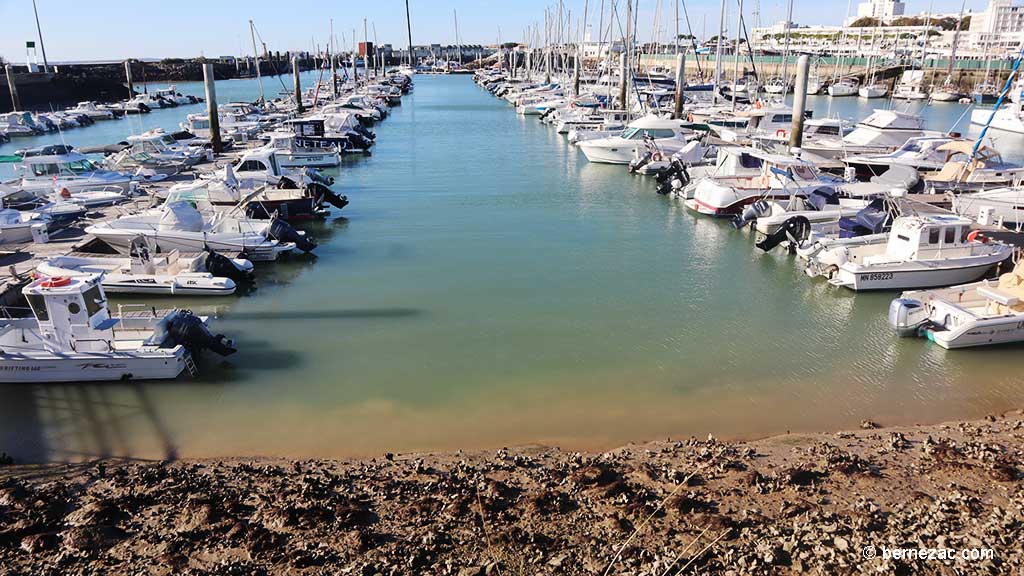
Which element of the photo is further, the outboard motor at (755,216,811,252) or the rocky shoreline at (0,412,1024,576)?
the outboard motor at (755,216,811,252)

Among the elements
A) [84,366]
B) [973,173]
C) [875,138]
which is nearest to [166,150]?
[84,366]

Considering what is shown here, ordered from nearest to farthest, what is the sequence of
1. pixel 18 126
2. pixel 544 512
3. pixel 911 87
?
pixel 544 512, pixel 18 126, pixel 911 87

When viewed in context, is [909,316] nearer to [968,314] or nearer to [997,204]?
[968,314]

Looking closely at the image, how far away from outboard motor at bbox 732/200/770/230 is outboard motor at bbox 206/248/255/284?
15451mm

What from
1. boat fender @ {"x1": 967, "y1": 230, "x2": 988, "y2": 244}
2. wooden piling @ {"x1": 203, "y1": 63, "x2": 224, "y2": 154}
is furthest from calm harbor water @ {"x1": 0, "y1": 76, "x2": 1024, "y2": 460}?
wooden piling @ {"x1": 203, "y1": 63, "x2": 224, "y2": 154}

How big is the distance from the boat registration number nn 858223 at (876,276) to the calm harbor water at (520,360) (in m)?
0.50

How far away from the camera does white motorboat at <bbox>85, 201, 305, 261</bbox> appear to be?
18.2 meters

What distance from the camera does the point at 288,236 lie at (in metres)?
20.2

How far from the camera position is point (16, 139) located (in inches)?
1917

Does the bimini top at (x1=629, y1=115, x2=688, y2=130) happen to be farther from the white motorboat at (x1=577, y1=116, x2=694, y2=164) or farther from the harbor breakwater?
the harbor breakwater

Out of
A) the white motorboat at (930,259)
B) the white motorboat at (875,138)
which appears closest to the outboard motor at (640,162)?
the white motorboat at (875,138)

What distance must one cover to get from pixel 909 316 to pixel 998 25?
149 metres

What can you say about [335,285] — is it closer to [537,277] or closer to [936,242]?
[537,277]

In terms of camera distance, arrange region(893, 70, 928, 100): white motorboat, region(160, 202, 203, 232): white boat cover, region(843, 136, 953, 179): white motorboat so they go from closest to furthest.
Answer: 1. region(160, 202, 203, 232): white boat cover
2. region(843, 136, 953, 179): white motorboat
3. region(893, 70, 928, 100): white motorboat
